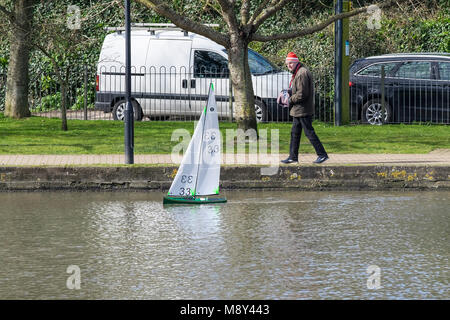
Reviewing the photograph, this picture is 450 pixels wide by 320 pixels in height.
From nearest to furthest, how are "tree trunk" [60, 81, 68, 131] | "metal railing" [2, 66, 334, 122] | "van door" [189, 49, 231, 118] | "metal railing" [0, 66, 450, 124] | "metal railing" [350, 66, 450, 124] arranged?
"tree trunk" [60, 81, 68, 131] → "metal railing" [350, 66, 450, 124] → "metal railing" [0, 66, 450, 124] → "metal railing" [2, 66, 334, 122] → "van door" [189, 49, 231, 118]

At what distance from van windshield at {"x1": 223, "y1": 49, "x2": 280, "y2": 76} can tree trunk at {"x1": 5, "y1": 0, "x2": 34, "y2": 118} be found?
15.0ft

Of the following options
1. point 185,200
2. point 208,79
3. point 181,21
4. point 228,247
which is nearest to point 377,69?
point 208,79

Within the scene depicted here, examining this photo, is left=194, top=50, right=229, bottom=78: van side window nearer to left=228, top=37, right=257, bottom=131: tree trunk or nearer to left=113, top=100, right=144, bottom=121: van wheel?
left=113, top=100, right=144, bottom=121: van wheel

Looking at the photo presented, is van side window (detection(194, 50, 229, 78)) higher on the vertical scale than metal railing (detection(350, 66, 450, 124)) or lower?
higher

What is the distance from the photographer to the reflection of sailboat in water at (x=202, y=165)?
1051 centimetres

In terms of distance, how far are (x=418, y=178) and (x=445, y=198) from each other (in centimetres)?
107

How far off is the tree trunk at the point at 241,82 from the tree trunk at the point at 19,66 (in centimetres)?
666

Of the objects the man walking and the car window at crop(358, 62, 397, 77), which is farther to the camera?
the car window at crop(358, 62, 397, 77)

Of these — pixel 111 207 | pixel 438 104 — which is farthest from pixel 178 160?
pixel 438 104

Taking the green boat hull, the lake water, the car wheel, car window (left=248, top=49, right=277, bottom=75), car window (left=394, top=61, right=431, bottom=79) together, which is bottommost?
the lake water

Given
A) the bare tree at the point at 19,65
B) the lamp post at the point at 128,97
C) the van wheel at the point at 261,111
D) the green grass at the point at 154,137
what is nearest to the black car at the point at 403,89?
the green grass at the point at 154,137

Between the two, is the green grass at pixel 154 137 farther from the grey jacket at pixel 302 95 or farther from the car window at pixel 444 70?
the grey jacket at pixel 302 95

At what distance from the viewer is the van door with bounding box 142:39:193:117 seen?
2097cm

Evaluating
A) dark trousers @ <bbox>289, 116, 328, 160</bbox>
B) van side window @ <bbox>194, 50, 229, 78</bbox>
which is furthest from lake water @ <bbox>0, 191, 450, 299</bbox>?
van side window @ <bbox>194, 50, 229, 78</bbox>
